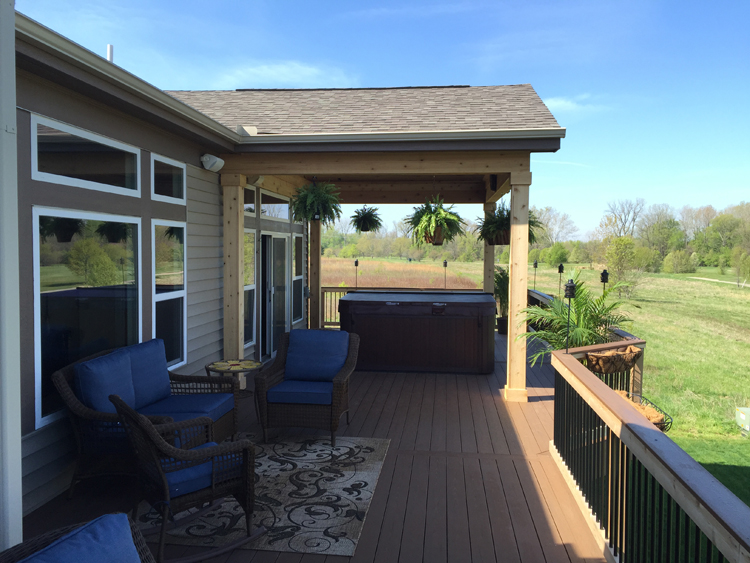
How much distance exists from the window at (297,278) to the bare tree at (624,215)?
1701 centimetres

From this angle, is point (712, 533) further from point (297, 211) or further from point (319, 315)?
point (319, 315)

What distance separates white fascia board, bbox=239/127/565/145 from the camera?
16.6ft

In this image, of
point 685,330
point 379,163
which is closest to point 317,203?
point 379,163

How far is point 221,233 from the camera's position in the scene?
6.05m

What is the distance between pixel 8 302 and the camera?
1.68 m

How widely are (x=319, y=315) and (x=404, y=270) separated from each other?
7.16 metres

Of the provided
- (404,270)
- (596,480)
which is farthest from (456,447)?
(404,270)

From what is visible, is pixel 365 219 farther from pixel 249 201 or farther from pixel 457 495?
pixel 457 495

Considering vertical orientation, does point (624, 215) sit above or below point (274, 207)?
above

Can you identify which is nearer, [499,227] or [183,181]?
[183,181]

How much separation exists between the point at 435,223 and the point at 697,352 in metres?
14.1

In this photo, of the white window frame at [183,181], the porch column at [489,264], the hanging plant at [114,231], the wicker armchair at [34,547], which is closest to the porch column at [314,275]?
the porch column at [489,264]

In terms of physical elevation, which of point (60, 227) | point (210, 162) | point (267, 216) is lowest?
point (60, 227)

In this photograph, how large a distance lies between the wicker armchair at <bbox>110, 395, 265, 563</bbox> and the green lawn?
5.85 metres
